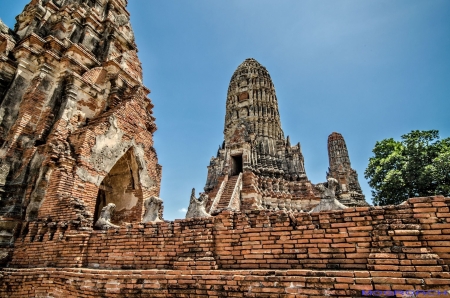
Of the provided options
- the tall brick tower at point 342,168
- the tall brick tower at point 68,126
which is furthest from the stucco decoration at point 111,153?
the tall brick tower at point 342,168

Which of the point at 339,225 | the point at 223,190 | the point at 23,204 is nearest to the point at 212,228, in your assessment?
the point at 339,225

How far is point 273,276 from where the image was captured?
3.55 m

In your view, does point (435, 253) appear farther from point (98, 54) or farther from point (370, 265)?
point (98, 54)

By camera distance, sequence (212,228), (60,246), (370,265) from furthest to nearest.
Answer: (60,246) → (212,228) → (370,265)

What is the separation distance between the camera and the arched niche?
328 inches

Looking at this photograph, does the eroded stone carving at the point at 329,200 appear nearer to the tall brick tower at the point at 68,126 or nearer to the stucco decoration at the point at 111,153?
the tall brick tower at the point at 68,126

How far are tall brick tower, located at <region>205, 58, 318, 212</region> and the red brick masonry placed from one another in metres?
10.1

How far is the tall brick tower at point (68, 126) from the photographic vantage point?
6.43m

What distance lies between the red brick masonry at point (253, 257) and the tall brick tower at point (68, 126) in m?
1.11

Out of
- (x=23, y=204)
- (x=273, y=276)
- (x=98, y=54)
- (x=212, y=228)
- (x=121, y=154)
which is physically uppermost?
(x=98, y=54)

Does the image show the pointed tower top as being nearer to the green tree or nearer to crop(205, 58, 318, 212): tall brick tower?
crop(205, 58, 318, 212): tall brick tower

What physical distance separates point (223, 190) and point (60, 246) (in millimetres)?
12689

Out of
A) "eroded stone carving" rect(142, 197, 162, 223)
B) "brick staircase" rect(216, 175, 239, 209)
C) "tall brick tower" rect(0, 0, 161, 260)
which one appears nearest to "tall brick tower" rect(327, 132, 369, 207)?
"brick staircase" rect(216, 175, 239, 209)

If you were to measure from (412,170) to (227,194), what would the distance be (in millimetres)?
11750
